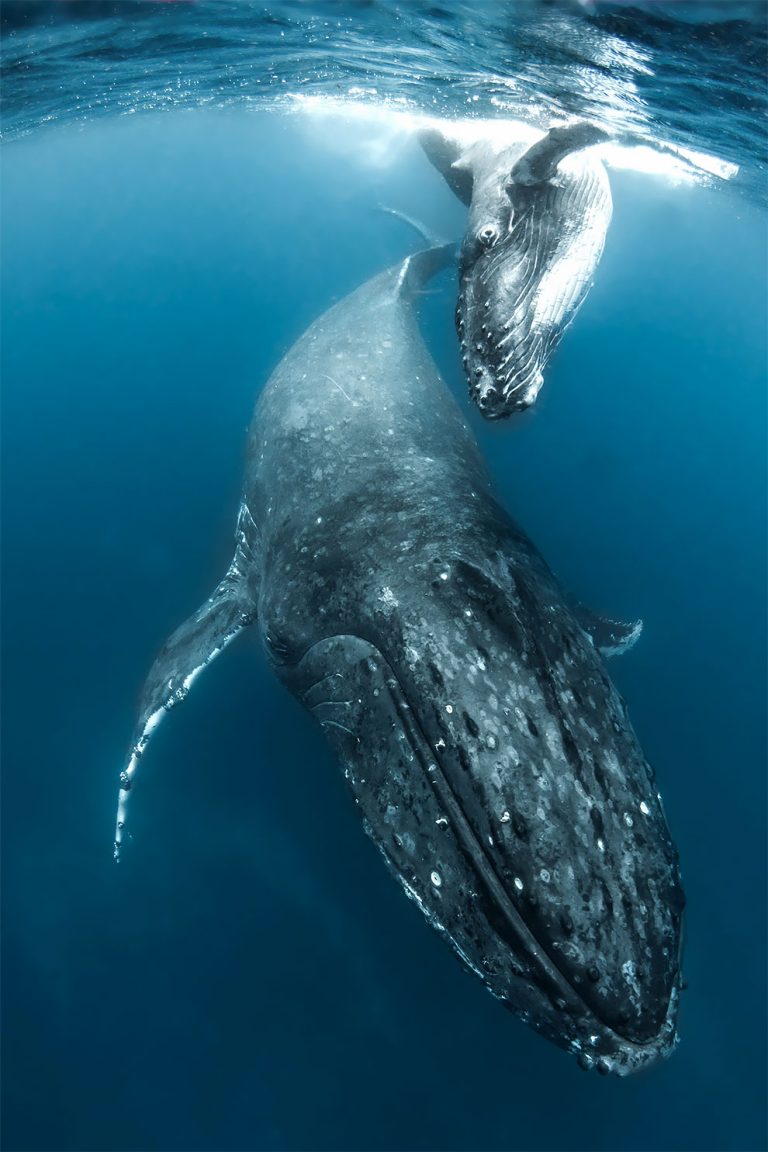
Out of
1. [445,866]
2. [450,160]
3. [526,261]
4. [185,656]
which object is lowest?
[185,656]

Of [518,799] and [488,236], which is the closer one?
[518,799]

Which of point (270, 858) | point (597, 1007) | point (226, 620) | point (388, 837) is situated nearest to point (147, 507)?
point (226, 620)

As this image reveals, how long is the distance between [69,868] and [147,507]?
7013 mm

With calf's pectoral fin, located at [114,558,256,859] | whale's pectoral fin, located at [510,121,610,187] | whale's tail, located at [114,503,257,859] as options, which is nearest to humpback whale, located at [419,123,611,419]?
whale's pectoral fin, located at [510,121,610,187]

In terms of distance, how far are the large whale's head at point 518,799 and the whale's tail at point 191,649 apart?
9.29 ft

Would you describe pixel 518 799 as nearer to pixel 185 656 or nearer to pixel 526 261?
pixel 185 656

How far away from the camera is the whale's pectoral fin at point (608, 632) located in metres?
7.32

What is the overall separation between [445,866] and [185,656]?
4.77 meters

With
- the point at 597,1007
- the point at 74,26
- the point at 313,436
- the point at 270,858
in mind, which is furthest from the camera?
the point at 74,26

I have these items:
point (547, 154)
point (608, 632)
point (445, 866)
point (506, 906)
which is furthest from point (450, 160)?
point (506, 906)

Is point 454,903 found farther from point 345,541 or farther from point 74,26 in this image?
point 74,26

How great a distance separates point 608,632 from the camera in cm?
767

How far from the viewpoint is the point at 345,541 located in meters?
6.50

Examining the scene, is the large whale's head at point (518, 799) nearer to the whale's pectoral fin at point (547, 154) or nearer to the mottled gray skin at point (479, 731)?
the mottled gray skin at point (479, 731)
